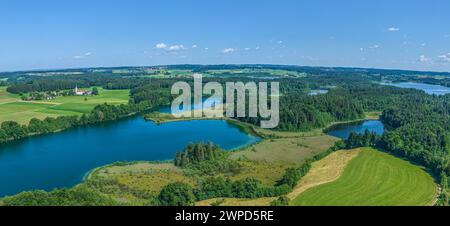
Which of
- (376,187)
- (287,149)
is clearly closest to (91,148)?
(287,149)

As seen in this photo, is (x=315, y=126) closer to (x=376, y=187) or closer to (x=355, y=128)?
(x=355, y=128)

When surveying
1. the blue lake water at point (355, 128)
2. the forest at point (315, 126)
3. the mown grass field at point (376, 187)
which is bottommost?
the mown grass field at point (376, 187)

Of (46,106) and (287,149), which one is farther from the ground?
(46,106)

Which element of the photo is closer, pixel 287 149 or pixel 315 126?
pixel 287 149

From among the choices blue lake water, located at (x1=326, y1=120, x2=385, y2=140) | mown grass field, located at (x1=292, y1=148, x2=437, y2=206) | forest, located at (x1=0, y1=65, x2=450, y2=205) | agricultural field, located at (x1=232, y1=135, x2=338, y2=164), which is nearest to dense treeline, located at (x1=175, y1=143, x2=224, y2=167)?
forest, located at (x1=0, y1=65, x2=450, y2=205)

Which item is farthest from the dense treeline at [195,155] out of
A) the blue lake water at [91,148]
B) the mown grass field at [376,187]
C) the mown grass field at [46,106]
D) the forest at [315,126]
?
the mown grass field at [46,106]

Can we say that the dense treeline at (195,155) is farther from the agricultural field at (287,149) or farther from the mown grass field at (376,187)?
the mown grass field at (376,187)
